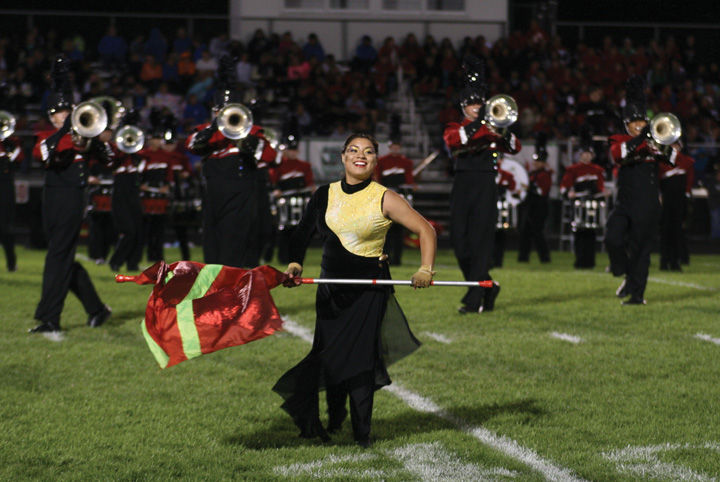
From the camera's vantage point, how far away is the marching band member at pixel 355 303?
4941 millimetres

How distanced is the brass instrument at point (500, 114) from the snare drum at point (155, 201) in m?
6.48

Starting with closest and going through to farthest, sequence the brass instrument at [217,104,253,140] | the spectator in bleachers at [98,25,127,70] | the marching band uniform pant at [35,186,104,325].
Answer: the marching band uniform pant at [35,186,104,325] < the brass instrument at [217,104,253,140] < the spectator in bleachers at [98,25,127,70]

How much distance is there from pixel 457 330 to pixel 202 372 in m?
2.53

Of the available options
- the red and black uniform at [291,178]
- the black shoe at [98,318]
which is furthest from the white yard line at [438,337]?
the red and black uniform at [291,178]

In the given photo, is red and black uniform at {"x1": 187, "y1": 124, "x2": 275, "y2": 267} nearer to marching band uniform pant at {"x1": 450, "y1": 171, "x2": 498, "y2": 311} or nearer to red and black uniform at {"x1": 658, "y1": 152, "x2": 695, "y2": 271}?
marching band uniform pant at {"x1": 450, "y1": 171, "x2": 498, "y2": 311}

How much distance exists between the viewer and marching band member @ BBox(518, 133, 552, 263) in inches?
648

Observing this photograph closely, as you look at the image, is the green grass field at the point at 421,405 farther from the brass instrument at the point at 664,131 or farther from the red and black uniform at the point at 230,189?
the brass instrument at the point at 664,131

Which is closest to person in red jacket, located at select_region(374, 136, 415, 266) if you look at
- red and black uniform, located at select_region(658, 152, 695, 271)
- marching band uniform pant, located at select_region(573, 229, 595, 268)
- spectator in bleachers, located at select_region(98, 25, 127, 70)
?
marching band uniform pant, located at select_region(573, 229, 595, 268)

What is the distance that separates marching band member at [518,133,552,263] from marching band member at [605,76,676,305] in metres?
5.88

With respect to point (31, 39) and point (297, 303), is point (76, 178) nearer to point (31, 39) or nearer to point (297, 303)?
point (297, 303)

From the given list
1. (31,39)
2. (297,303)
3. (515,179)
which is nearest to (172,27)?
(31,39)

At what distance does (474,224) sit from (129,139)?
5430 mm

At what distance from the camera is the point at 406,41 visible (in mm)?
25047

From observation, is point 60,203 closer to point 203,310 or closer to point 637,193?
point 203,310
